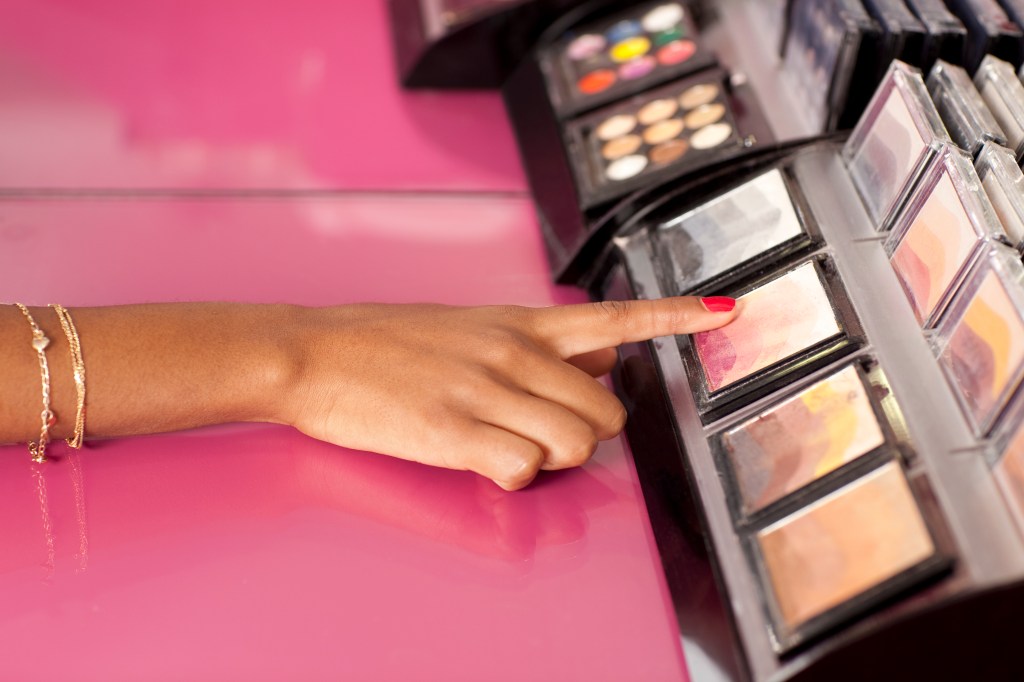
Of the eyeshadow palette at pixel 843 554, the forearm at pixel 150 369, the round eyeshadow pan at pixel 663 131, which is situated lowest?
the eyeshadow palette at pixel 843 554

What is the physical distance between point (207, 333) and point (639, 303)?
14.7 inches

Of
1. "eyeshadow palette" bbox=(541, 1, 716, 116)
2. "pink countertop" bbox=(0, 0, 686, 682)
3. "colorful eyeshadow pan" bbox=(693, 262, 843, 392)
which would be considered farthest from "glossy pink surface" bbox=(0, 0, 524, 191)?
"colorful eyeshadow pan" bbox=(693, 262, 843, 392)

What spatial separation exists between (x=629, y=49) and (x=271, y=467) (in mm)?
666

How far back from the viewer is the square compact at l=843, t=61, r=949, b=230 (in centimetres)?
86

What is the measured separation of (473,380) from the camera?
87cm

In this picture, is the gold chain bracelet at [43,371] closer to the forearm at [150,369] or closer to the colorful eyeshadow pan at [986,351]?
the forearm at [150,369]

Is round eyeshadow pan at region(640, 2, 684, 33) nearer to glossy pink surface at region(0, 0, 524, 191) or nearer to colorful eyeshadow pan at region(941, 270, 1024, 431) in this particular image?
glossy pink surface at region(0, 0, 524, 191)

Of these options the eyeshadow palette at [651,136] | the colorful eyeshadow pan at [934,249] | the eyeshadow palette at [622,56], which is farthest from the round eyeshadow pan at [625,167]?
the colorful eyeshadow pan at [934,249]

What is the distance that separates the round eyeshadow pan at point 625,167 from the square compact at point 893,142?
22 centimetres

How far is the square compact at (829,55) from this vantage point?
99 centimetres

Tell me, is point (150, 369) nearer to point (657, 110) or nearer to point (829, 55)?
point (657, 110)

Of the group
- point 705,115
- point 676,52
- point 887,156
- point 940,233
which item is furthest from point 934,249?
point 676,52

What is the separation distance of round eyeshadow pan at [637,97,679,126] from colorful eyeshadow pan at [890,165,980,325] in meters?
0.35

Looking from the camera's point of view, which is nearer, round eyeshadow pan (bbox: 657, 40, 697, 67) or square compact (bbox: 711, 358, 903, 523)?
square compact (bbox: 711, 358, 903, 523)
